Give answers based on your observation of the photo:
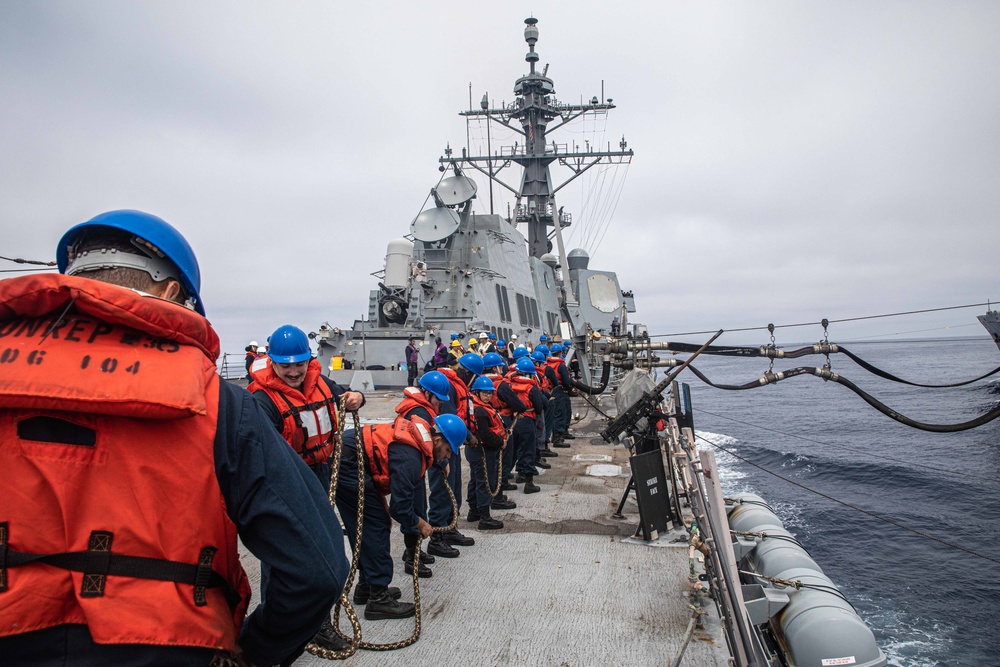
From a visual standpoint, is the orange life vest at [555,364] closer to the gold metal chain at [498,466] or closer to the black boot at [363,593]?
the gold metal chain at [498,466]

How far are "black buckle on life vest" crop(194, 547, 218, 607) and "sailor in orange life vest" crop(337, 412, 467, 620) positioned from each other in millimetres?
2561

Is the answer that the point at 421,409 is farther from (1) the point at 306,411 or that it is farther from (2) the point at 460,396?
(2) the point at 460,396

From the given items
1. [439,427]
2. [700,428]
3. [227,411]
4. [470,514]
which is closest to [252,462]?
[227,411]

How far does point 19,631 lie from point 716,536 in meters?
2.80

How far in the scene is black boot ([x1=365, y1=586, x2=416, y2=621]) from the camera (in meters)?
3.78

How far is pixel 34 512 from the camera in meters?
1.02

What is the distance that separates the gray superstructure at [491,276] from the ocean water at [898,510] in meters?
4.32

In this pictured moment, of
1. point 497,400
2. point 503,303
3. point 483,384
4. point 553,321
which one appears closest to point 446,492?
point 483,384

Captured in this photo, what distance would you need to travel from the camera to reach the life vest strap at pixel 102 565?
3.28ft

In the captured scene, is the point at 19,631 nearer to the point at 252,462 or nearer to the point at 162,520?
the point at 162,520

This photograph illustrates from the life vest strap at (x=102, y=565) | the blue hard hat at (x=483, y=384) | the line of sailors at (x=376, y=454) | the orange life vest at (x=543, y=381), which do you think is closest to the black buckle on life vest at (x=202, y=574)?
the life vest strap at (x=102, y=565)

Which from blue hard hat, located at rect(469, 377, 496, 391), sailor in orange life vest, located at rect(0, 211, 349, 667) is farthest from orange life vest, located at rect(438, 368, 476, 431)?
sailor in orange life vest, located at rect(0, 211, 349, 667)

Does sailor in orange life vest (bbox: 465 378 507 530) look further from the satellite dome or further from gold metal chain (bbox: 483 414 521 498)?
the satellite dome

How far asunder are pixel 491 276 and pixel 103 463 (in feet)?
49.3
